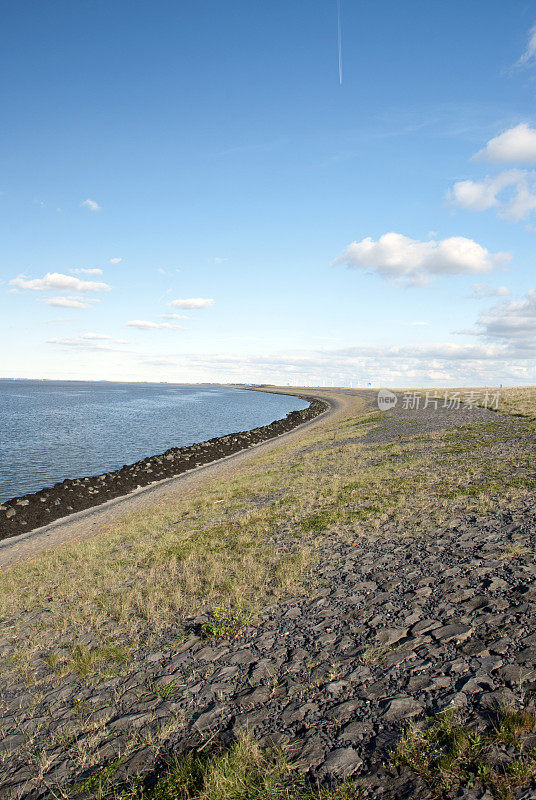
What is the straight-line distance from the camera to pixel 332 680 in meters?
6.61

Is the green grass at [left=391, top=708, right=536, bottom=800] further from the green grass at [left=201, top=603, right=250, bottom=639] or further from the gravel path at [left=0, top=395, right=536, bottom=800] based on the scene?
the green grass at [left=201, top=603, right=250, bottom=639]

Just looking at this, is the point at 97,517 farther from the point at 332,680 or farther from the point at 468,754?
the point at 468,754

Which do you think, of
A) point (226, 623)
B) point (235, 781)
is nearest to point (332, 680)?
point (235, 781)

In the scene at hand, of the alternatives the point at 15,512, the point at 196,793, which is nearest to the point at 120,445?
the point at 15,512

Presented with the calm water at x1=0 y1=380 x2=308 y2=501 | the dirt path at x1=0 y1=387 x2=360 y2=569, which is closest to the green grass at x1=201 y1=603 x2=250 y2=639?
the dirt path at x1=0 y1=387 x2=360 y2=569

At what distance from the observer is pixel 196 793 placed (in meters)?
4.87

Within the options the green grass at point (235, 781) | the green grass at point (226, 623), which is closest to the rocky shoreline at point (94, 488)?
the green grass at point (226, 623)

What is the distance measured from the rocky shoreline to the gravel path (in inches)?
734

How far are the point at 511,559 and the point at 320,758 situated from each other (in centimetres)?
670

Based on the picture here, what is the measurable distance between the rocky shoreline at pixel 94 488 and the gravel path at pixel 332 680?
18648 mm

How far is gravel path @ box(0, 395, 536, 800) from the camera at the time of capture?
5.48 meters

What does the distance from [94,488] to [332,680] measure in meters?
27.8

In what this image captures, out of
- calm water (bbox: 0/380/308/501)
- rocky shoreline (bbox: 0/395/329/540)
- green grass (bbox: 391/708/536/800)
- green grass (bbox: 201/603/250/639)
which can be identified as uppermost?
green grass (bbox: 391/708/536/800)

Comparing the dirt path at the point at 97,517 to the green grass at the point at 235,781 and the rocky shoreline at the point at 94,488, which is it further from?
the green grass at the point at 235,781
